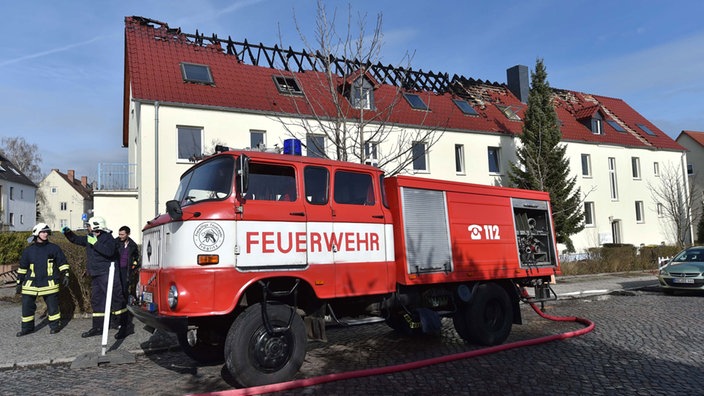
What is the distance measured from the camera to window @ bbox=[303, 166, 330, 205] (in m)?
5.71

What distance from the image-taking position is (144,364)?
6.51 metres

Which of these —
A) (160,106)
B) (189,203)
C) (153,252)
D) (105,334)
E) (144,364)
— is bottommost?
(144,364)

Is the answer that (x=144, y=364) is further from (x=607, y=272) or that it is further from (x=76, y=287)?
(x=607, y=272)

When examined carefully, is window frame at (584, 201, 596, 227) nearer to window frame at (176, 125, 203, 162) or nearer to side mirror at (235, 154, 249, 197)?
window frame at (176, 125, 203, 162)

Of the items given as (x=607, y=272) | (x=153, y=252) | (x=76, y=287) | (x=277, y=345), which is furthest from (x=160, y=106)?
(x=607, y=272)

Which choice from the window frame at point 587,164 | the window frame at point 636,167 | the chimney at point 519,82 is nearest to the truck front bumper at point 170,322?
the window frame at point 587,164

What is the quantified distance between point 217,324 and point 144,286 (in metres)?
0.96

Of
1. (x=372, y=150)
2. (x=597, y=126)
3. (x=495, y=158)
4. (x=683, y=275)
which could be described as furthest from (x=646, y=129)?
(x=372, y=150)

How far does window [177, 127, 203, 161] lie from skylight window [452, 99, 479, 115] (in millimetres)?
13414

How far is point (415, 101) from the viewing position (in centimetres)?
2356

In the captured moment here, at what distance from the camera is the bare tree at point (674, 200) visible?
29.3m

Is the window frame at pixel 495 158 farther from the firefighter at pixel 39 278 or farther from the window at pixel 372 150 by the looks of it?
the firefighter at pixel 39 278

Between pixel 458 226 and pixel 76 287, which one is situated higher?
pixel 458 226

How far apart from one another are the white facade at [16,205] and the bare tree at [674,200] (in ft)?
146
